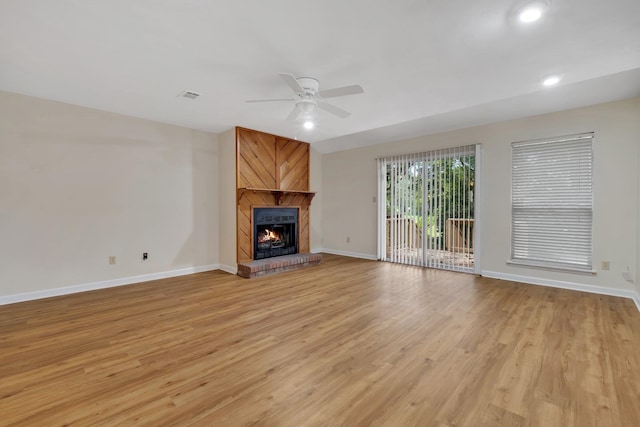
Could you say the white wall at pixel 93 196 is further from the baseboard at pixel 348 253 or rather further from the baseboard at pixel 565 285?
the baseboard at pixel 565 285

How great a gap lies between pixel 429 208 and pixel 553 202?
1805mm

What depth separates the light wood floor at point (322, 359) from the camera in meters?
1.59

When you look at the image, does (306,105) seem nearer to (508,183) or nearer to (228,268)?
(228,268)

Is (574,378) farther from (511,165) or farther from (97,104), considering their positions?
(97,104)

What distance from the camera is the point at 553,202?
161 inches

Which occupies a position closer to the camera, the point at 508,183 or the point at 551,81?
the point at 551,81

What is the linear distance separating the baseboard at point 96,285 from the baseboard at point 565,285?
16.3ft

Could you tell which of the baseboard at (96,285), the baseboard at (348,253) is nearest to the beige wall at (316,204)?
the baseboard at (348,253)

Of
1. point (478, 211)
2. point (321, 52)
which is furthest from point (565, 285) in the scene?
point (321, 52)

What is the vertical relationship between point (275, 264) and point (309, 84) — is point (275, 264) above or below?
below

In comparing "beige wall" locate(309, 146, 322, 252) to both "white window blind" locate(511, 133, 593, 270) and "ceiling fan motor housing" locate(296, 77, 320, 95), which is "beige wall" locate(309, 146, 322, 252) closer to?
"ceiling fan motor housing" locate(296, 77, 320, 95)

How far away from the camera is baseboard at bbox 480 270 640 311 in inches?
141

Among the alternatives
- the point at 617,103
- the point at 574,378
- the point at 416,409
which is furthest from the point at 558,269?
the point at 416,409

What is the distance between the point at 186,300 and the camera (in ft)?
11.6
